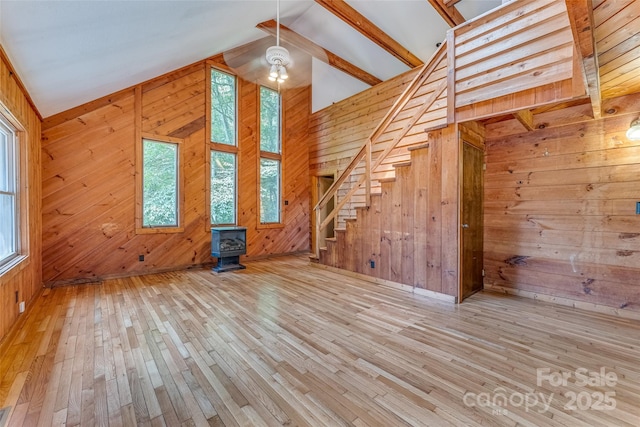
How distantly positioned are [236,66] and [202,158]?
6.86 feet

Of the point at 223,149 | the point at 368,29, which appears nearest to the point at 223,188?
the point at 223,149

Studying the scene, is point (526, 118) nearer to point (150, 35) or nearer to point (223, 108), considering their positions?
point (150, 35)

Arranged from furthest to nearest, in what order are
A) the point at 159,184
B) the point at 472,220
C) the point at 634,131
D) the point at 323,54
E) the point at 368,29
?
the point at 323,54 → the point at 159,184 → the point at 368,29 → the point at 472,220 → the point at 634,131

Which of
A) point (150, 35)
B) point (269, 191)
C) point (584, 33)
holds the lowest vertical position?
point (269, 191)

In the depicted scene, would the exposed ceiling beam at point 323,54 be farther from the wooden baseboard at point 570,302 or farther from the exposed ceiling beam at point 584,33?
the wooden baseboard at point 570,302

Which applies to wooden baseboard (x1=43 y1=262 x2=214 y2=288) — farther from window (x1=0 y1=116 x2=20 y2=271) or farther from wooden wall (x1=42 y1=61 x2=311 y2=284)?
window (x1=0 y1=116 x2=20 y2=271)

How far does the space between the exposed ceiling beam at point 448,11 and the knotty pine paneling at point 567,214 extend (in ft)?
6.23

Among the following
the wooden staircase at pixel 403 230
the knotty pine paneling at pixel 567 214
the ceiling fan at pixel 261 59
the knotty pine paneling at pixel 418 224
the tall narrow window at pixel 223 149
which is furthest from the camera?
the tall narrow window at pixel 223 149

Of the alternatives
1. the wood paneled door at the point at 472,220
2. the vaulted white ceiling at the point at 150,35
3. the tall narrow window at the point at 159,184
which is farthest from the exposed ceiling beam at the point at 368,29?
the tall narrow window at the point at 159,184

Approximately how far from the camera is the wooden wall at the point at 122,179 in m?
4.27

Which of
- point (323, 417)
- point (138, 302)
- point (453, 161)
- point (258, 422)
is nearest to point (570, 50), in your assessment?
point (453, 161)

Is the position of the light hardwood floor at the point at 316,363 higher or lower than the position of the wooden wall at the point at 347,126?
lower

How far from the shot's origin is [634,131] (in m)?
2.92

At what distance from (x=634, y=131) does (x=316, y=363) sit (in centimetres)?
402
